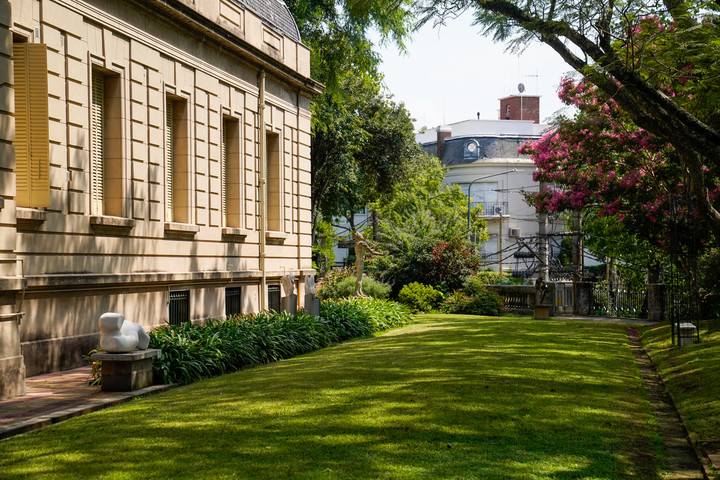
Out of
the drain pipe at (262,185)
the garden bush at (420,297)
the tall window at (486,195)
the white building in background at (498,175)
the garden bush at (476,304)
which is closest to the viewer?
the drain pipe at (262,185)

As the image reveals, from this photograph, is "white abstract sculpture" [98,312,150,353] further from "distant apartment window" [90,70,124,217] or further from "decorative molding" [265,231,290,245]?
"decorative molding" [265,231,290,245]

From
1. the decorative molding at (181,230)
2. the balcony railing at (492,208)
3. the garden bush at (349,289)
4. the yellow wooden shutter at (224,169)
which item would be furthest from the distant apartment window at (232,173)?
the balcony railing at (492,208)

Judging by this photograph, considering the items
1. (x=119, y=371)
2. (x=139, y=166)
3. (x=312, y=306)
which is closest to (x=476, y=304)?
(x=312, y=306)

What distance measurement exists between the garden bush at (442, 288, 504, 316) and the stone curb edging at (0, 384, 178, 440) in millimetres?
20636

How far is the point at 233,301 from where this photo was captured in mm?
19875

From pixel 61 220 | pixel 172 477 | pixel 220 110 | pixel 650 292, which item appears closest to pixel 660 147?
pixel 650 292

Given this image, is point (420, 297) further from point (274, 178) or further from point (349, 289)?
point (274, 178)

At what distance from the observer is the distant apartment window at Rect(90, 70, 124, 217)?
1481 cm

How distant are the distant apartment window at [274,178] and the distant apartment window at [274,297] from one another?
1843 millimetres

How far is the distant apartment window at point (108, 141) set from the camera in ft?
48.6

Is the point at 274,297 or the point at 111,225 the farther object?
the point at 274,297

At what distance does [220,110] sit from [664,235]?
45.6 ft

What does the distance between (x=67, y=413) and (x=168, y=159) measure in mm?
8734

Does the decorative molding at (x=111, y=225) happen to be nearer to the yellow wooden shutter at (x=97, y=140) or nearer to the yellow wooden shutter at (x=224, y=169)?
the yellow wooden shutter at (x=97, y=140)
